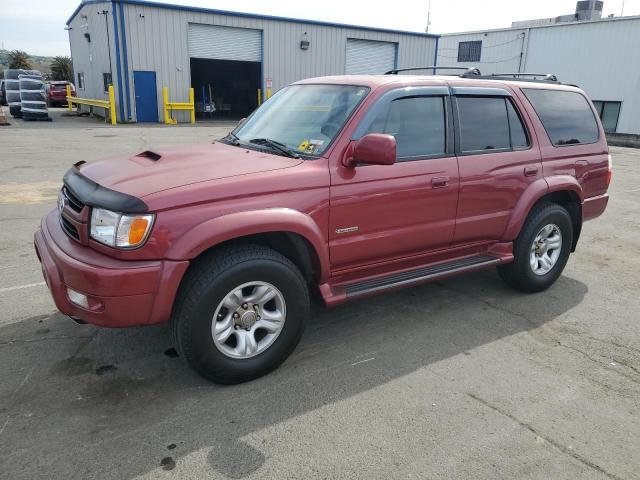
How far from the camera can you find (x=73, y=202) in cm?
310

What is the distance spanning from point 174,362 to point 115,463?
0.95 meters

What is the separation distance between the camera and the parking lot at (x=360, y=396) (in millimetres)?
2514

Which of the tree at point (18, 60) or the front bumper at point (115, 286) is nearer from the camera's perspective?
the front bumper at point (115, 286)

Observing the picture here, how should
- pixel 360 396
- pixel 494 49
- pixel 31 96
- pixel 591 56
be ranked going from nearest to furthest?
pixel 360 396 → pixel 31 96 → pixel 591 56 → pixel 494 49

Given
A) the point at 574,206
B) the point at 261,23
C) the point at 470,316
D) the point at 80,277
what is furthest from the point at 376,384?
the point at 261,23

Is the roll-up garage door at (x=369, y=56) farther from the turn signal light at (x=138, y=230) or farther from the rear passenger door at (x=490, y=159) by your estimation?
the turn signal light at (x=138, y=230)

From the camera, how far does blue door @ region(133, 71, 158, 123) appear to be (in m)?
22.1

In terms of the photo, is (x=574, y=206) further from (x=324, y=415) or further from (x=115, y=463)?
(x=115, y=463)

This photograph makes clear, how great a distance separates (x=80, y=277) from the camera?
2711mm

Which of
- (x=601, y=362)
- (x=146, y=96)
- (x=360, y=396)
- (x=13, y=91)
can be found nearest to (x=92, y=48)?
(x=13, y=91)

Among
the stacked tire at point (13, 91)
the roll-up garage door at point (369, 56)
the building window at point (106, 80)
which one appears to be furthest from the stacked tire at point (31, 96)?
→ the roll-up garage door at point (369, 56)

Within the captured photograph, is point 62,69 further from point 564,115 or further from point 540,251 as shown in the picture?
point 540,251

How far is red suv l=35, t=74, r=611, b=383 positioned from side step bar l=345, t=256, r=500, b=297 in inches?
0.6

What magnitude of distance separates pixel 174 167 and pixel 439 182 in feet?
6.19
